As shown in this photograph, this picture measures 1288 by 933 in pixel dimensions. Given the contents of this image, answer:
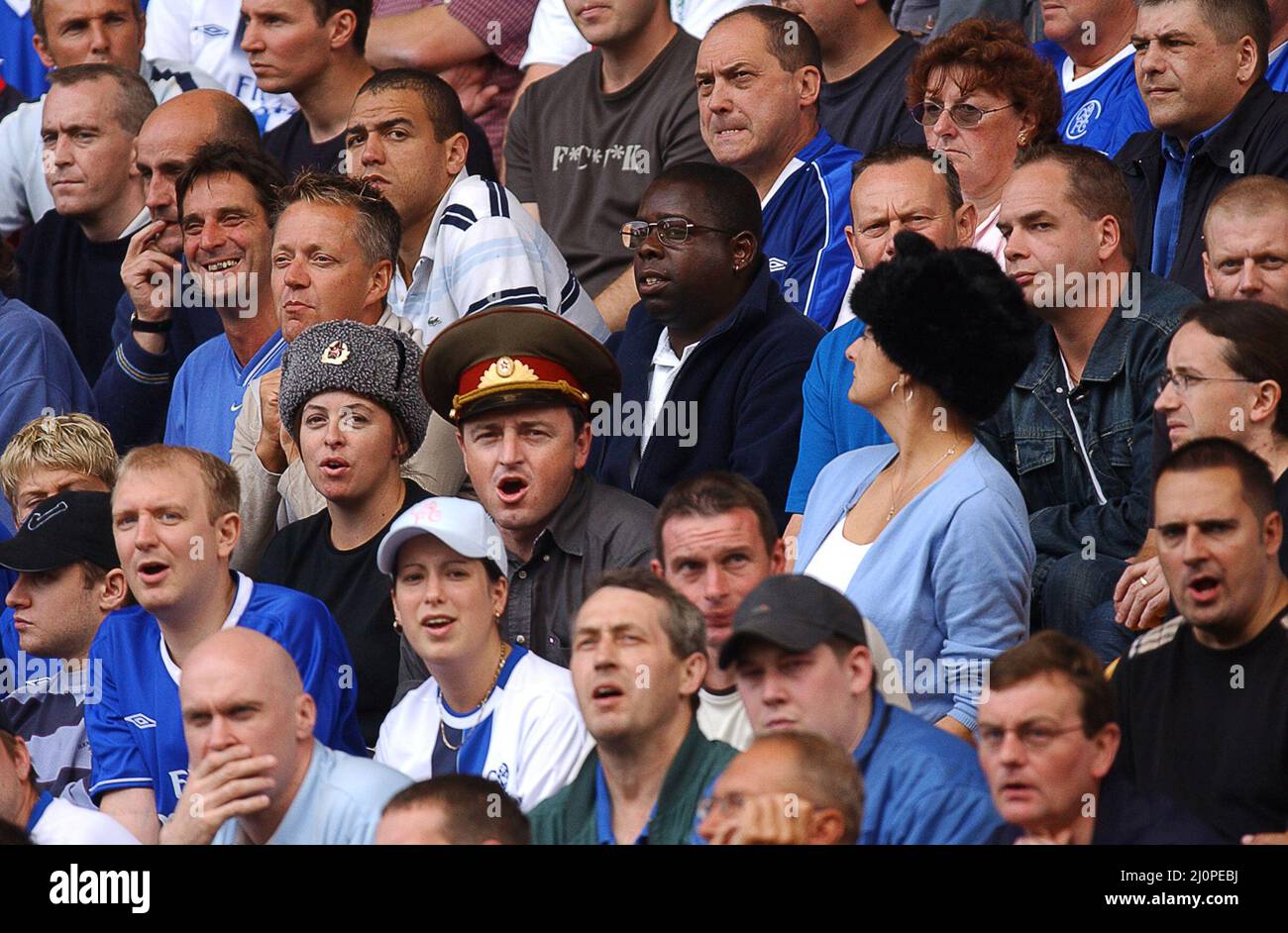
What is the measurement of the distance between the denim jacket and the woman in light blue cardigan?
38cm

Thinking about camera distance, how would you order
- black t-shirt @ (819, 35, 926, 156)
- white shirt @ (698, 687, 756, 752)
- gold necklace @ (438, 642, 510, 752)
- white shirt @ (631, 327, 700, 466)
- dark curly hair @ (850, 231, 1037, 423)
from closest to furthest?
white shirt @ (698, 687, 756, 752), gold necklace @ (438, 642, 510, 752), dark curly hair @ (850, 231, 1037, 423), white shirt @ (631, 327, 700, 466), black t-shirt @ (819, 35, 926, 156)

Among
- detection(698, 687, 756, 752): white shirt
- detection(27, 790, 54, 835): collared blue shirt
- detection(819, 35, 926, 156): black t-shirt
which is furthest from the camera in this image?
detection(819, 35, 926, 156): black t-shirt

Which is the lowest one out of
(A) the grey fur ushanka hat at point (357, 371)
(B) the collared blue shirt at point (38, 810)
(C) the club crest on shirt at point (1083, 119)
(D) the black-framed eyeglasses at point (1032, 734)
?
(D) the black-framed eyeglasses at point (1032, 734)

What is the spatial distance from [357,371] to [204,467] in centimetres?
50

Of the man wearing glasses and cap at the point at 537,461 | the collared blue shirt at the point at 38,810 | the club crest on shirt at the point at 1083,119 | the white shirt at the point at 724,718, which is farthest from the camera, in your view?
the club crest on shirt at the point at 1083,119

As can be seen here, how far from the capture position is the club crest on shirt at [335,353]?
227 inches

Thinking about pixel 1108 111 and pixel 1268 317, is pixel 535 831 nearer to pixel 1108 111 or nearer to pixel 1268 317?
pixel 1268 317

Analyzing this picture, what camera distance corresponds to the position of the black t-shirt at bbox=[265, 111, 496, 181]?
7363 mm

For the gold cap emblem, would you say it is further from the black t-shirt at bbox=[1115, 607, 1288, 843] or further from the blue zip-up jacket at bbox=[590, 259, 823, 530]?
the black t-shirt at bbox=[1115, 607, 1288, 843]

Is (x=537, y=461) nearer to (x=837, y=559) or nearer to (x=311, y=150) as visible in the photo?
(x=837, y=559)

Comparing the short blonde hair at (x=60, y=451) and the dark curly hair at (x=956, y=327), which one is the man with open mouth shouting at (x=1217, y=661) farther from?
the short blonde hair at (x=60, y=451)

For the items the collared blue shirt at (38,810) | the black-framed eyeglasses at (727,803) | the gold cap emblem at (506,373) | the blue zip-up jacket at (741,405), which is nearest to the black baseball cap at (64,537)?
the collared blue shirt at (38,810)

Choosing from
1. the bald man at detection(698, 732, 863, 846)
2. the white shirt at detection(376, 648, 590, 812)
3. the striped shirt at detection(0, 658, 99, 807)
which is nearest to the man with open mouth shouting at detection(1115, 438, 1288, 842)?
the bald man at detection(698, 732, 863, 846)

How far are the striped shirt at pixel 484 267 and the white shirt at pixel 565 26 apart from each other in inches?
62.9
